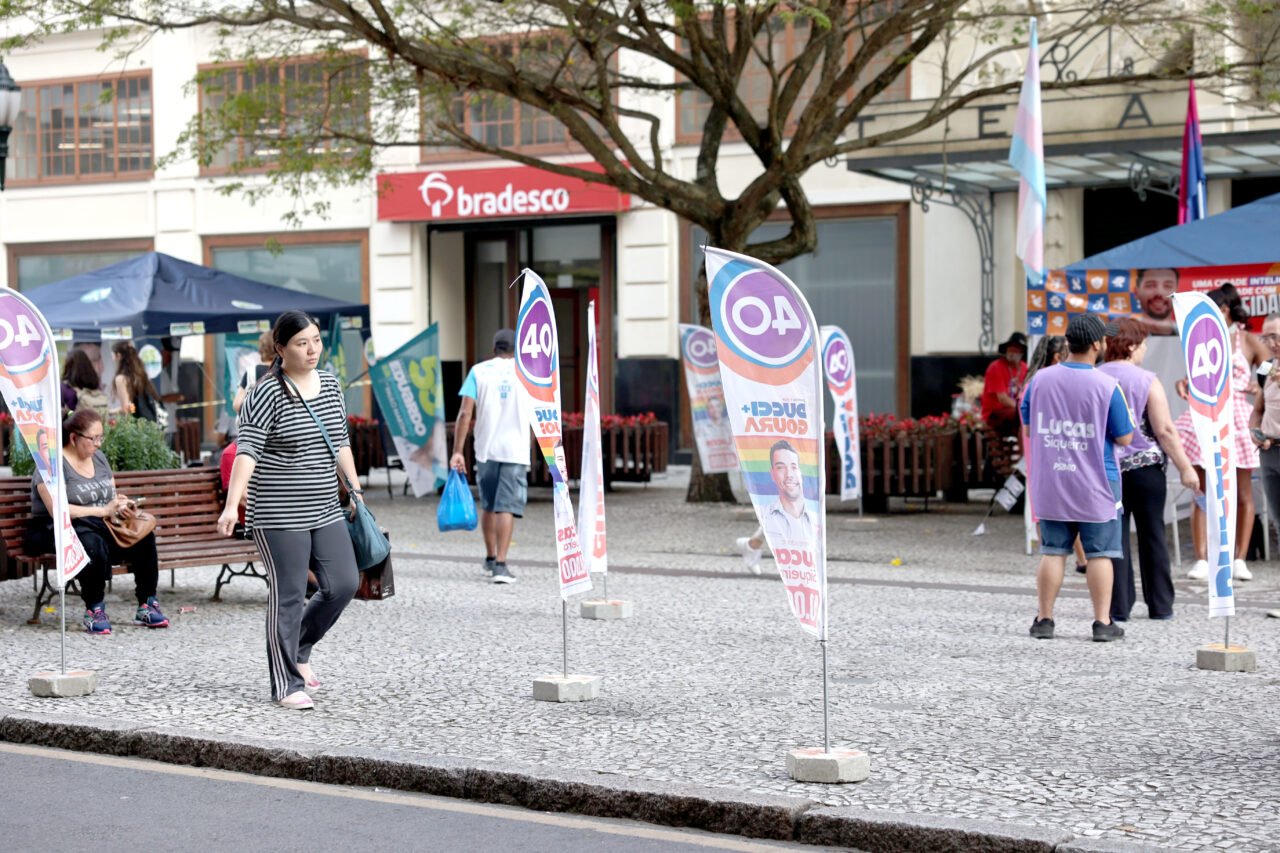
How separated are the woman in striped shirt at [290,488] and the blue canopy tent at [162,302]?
11.6m

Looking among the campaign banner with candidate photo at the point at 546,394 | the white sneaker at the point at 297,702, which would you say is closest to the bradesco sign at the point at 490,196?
the campaign banner with candidate photo at the point at 546,394

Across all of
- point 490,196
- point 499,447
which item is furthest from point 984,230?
point 499,447

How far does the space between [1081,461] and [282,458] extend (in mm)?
4196

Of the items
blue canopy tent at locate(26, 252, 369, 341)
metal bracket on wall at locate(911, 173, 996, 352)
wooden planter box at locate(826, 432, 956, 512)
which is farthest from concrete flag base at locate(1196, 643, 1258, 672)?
metal bracket on wall at locate(911, 173, 996, 352)

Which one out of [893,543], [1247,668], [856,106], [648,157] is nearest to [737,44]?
[856,106]

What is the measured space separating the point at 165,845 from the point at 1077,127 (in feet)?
49.1

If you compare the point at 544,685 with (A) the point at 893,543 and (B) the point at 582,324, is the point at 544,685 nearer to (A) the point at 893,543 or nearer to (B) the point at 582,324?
(A) the point at 893,543

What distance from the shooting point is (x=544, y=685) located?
7730 millimetres

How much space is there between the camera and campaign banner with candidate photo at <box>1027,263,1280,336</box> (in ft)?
44.0

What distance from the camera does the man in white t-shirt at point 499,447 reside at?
12430 millimetres

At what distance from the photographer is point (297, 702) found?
24.9ft

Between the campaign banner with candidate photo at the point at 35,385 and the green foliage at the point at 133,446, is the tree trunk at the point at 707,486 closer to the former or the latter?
the green foliage at the point at 133,446

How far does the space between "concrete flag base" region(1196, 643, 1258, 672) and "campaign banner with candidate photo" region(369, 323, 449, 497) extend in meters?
11.0

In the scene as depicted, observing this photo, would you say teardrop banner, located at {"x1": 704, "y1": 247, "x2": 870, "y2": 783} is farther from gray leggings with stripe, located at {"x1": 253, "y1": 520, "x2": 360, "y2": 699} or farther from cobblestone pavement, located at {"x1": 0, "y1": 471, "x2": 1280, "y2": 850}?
gray leggings with stripe, located at {"x1": 253, "y1": 520, "x2": 360, "y2": 699}
